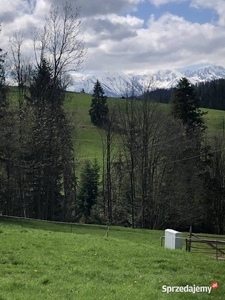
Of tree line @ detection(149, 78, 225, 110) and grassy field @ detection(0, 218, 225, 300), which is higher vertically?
tree line @ detection(149, 78, 225, 110)

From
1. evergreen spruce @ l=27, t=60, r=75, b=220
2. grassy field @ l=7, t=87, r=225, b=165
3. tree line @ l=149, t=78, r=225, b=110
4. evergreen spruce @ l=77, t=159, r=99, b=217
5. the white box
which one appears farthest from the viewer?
tree line @ l=149, t=78, r=225, b=110

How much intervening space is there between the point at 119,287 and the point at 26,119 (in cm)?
2773

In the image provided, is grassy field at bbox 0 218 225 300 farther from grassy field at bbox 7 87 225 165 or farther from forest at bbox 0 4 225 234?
grassy field at bbox 7 87 225 165

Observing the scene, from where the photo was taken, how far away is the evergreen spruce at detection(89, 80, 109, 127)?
283 ft

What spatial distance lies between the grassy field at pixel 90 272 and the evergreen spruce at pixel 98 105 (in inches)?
2834

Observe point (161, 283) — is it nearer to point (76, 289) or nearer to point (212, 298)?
point (212, 298)

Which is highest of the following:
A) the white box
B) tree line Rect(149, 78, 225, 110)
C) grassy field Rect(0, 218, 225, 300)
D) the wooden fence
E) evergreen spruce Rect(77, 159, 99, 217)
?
tree line Rect(149, 78, 225, 110)

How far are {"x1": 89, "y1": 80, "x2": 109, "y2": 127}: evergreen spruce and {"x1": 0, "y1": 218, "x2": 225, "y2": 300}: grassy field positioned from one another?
7199 cm

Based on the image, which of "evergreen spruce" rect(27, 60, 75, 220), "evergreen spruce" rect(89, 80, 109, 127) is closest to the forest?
"evergreen spruce" rect(27, 60, 75, 220)

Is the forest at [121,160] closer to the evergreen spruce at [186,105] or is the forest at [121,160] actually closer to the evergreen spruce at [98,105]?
the evergreen spruce at [186,105]

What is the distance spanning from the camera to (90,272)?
9.56 metres

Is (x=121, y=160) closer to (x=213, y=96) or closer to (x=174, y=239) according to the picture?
(x=174, y=239)

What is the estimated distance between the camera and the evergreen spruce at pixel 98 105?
86.4 m

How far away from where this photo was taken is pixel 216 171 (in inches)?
1860
